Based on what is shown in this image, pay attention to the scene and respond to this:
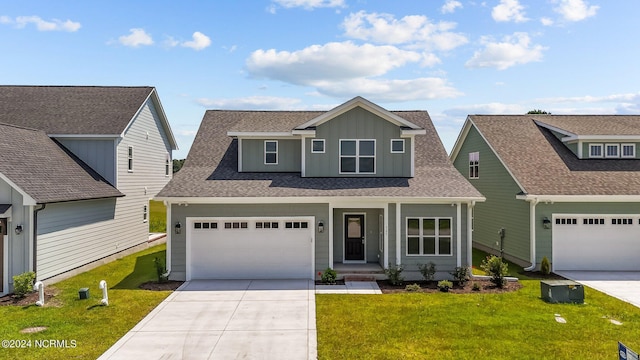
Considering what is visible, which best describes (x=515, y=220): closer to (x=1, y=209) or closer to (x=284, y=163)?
(x=284, y=163)

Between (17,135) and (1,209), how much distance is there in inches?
178

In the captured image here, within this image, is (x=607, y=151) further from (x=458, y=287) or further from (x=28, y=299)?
(x=28, y=299)

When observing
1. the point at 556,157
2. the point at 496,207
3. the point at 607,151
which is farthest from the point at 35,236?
the point at 607,151

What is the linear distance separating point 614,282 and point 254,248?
12.9m

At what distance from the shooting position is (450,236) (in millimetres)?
14742

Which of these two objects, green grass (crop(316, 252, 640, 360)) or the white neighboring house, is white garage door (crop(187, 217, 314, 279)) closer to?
green grass (crop(316, 252, 640, 360))

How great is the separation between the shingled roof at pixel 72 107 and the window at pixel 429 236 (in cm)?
1400

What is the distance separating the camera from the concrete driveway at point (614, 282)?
42.0 ft

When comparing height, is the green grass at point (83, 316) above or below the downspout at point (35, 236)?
below

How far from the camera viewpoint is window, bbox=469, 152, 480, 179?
21.4 meters

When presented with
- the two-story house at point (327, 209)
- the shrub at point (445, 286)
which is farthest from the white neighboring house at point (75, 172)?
the shrub at point (445, 286)

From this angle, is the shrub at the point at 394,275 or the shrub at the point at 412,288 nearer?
the shrub at the point at 412,288

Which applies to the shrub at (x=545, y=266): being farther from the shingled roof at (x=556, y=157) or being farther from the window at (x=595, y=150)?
the window at (x=595, y=150)

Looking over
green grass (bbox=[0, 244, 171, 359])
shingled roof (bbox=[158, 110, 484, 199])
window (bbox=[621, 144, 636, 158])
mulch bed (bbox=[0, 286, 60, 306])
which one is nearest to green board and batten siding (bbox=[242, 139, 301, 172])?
shingled roof (bbox=[158, 110, 484, 199])
